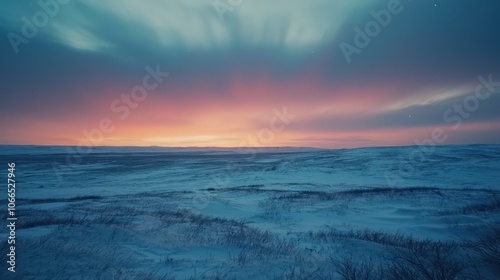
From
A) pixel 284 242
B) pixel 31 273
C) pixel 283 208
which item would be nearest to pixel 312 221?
pixel 283 208

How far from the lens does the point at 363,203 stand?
51.2ft

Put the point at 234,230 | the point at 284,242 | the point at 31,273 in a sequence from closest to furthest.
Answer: the point at 31,273
the point at 284,242
the point at 234,230

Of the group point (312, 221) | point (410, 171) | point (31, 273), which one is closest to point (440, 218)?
point (312, 221)

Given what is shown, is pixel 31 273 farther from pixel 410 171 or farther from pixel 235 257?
pixel 410 171

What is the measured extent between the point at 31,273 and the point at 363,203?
15493mm

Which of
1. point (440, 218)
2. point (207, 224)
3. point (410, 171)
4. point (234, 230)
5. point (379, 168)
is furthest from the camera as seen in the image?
point (379, 168)

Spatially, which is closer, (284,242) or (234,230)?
(284,242)

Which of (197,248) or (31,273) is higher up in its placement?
(31,273)

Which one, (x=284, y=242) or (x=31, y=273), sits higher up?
(x=31, y=273)

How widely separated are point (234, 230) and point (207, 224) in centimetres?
143

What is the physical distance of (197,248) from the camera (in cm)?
725

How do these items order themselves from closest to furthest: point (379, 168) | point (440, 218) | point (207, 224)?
point (207, 224)
point (440, 218)
point (379, 168)

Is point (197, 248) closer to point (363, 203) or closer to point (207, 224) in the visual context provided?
point (207, 224)

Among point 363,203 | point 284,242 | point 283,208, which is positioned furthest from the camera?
point 363,203
